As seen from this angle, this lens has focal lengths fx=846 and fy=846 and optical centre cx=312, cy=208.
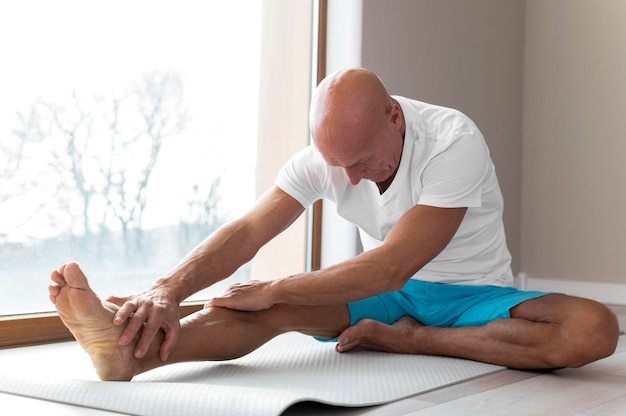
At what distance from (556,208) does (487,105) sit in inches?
27.0

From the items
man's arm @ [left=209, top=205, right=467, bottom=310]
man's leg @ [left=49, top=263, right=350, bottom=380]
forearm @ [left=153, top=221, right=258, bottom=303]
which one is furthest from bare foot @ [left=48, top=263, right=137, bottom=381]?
man's arm @ [left=209, top=205, right=467, bottom=310]

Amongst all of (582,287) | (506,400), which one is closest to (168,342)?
(506,400)

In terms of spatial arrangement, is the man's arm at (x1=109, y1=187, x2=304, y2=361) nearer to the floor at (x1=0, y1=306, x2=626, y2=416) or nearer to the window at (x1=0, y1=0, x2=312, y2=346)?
the floor at (x1=0, y1=306, x2=626, y2=416)

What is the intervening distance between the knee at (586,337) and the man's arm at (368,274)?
397 millimetres

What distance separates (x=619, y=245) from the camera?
171 inches

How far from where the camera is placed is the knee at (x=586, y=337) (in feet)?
6.92

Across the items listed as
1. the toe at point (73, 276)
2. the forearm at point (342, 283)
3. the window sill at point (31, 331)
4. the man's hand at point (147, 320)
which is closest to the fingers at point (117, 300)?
the man's hand at point (147, 320)

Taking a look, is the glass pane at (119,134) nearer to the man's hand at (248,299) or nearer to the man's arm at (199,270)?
the man's arm at (199,270)

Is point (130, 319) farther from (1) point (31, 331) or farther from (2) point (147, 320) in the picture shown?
(1) point (31, 331)

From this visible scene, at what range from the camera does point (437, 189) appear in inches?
82.7

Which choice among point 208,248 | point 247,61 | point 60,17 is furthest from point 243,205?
point 208,248

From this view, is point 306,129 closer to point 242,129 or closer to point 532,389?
point 242,129

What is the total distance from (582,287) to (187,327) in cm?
303

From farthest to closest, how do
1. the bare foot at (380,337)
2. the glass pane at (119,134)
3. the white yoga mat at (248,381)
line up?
the glass pane at (119,134) < the bare foot at (380,337) < the white yoga mat at (248,381)
